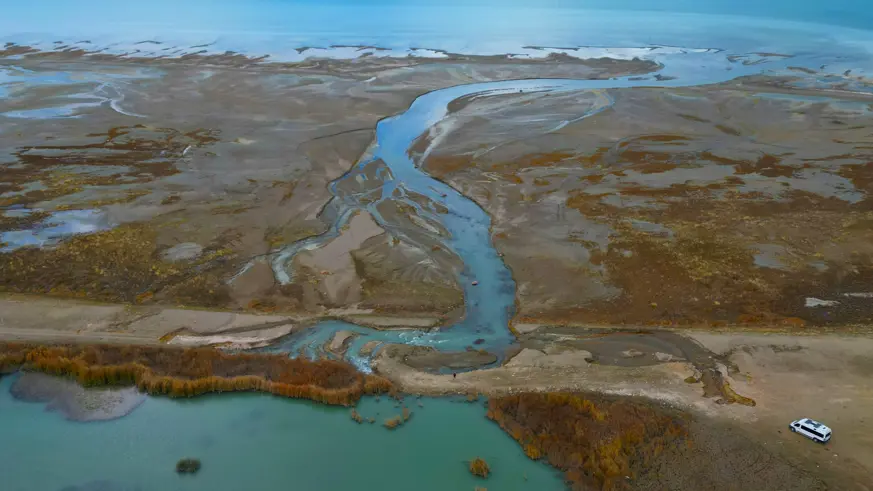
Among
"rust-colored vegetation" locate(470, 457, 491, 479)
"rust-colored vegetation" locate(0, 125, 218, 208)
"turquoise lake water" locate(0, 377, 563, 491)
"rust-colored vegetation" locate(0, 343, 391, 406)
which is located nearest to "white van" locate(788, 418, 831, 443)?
"turquoise lake water" locate(0, 377, 563, 491)

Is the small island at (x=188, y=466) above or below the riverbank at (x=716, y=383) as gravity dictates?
below

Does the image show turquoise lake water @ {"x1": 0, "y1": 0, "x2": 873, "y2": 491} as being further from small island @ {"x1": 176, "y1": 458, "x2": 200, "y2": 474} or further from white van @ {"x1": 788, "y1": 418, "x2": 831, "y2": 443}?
white van @ {"x1": 788, "y1": 418, "x2": 831, "y2": 443}

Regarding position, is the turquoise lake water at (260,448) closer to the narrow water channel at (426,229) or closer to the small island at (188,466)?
the small island at (188,466)

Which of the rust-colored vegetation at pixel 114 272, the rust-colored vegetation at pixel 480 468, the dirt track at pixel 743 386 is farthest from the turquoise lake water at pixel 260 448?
Result: the rust-colored vegetation at pixel 114 272

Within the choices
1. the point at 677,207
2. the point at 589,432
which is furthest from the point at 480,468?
the point at 677,207

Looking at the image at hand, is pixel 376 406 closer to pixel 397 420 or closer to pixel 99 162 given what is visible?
pixel 397 420
